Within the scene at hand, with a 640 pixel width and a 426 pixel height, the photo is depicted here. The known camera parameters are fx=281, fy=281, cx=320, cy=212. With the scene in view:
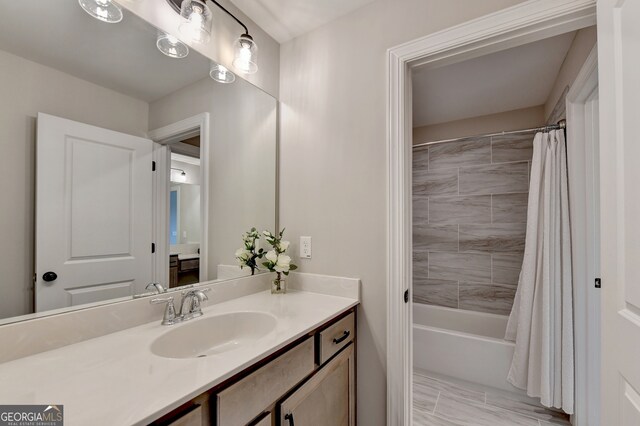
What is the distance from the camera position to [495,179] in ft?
8.73

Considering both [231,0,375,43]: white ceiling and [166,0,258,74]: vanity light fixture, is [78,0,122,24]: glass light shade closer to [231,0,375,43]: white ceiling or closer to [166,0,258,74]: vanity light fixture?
[166,0,258,74]: vanity light fixture

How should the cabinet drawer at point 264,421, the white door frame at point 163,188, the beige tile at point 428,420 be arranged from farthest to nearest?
the beige tile at point 428,420, the white door frame at point 163,188, the cabinet drawer at point 264,421

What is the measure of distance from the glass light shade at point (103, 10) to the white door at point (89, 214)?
0.39m

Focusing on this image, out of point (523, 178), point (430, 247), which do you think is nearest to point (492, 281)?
point (430, 247)

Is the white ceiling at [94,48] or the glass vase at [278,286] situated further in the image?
the glass vase at [278,286]

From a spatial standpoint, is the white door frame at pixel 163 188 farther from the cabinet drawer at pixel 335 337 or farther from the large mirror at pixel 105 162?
the cabinet drawer at pixel 335 337

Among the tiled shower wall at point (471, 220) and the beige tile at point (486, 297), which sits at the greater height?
the tiled shower wall at point (471, 220)

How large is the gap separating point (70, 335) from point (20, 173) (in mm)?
506

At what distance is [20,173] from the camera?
32.4 inches

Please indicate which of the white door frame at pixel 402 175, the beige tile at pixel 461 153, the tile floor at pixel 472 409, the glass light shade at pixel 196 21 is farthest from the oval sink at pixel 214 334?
the beige tile at pixel 461 153

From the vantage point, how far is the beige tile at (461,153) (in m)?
2.72

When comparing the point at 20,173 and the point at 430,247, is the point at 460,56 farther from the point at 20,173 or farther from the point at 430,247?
the point at 430,247

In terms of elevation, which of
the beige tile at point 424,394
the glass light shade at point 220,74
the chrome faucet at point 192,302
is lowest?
the beige tile at point 424,394

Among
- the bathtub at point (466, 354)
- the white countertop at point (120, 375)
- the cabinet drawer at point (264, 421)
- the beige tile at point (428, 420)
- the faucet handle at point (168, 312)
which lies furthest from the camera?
the bathtub at point (466, 354)
